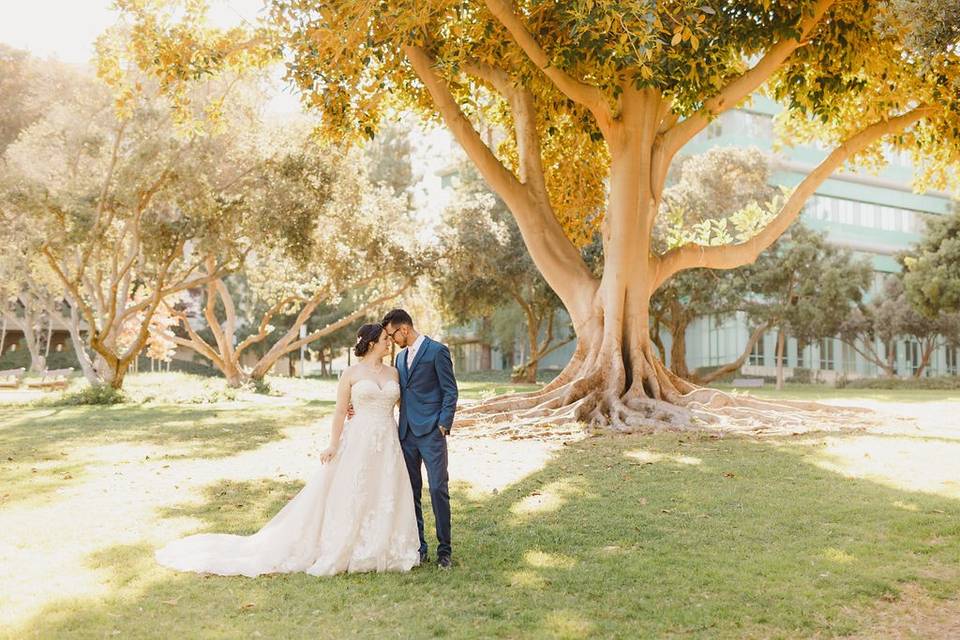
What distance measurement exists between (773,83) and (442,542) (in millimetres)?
15779

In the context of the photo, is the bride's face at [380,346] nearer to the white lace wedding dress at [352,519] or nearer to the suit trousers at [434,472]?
the white lace wedding dress at [352,519]

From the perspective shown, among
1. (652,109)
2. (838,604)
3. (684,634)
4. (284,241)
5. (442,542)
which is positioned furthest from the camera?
(284,241)

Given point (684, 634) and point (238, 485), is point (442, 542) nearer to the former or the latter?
point (684, 634)

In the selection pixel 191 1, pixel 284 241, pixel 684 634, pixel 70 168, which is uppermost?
pixel 191 1

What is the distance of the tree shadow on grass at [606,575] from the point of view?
208 inches

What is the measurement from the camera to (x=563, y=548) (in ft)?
23.4

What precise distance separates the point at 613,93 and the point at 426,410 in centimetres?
972

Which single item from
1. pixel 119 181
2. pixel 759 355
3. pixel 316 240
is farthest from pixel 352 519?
pixel 759 355

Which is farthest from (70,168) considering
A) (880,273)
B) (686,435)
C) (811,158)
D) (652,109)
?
(880,273)

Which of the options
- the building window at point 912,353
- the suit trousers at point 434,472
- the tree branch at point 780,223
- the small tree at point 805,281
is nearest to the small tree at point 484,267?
the small tree at point 805,281

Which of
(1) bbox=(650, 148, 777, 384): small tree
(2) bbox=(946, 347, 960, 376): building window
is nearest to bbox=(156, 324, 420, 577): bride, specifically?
(1) bbox=(650, 148, 777, 384): small tree

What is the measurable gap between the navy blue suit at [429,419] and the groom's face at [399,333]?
0.49 ft

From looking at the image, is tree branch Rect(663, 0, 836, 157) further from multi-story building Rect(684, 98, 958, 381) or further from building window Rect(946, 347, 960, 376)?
building window Rect(946, 347, 960, 376)

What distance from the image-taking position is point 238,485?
1025 centimetres
